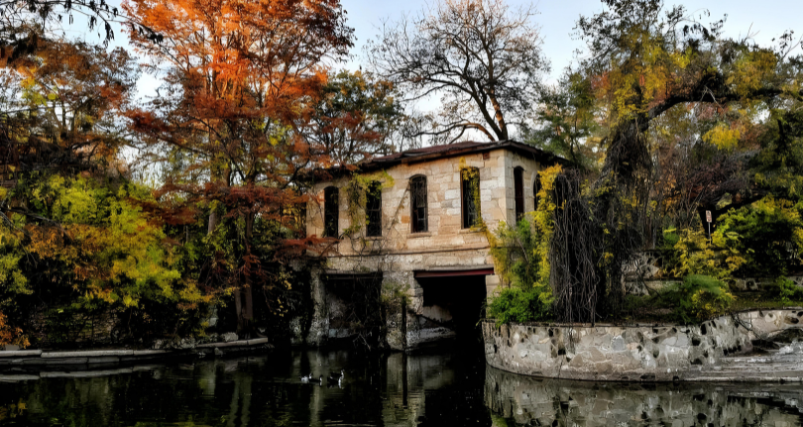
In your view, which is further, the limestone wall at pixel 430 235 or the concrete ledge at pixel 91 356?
the limestone wall at pixel 430 235

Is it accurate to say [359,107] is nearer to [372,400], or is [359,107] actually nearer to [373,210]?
[373,210]

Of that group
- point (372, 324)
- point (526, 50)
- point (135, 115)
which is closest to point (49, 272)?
point (135, 115)

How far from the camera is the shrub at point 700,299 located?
37.7ft

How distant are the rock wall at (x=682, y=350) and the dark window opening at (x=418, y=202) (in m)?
7.76

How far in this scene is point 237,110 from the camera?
16.7 metres

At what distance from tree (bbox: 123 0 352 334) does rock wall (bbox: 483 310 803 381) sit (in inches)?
370

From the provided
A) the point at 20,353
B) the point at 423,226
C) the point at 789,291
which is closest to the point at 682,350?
the point at 789,291

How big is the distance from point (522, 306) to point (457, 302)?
27.5 feet

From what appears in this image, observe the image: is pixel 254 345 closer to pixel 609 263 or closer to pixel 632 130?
pixel 609 263

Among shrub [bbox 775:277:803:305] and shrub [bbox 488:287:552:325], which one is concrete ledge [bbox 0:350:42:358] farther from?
shrub [bbox 775:277:803:305]

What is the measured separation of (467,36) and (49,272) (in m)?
17.8

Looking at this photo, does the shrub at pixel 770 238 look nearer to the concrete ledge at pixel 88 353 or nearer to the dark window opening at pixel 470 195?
the dark window opening at pixel 470 195

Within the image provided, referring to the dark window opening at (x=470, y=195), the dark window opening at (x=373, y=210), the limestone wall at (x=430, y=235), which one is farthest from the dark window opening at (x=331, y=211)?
the dark window opening at (x=470, y=195)

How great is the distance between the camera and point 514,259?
1680 cm
